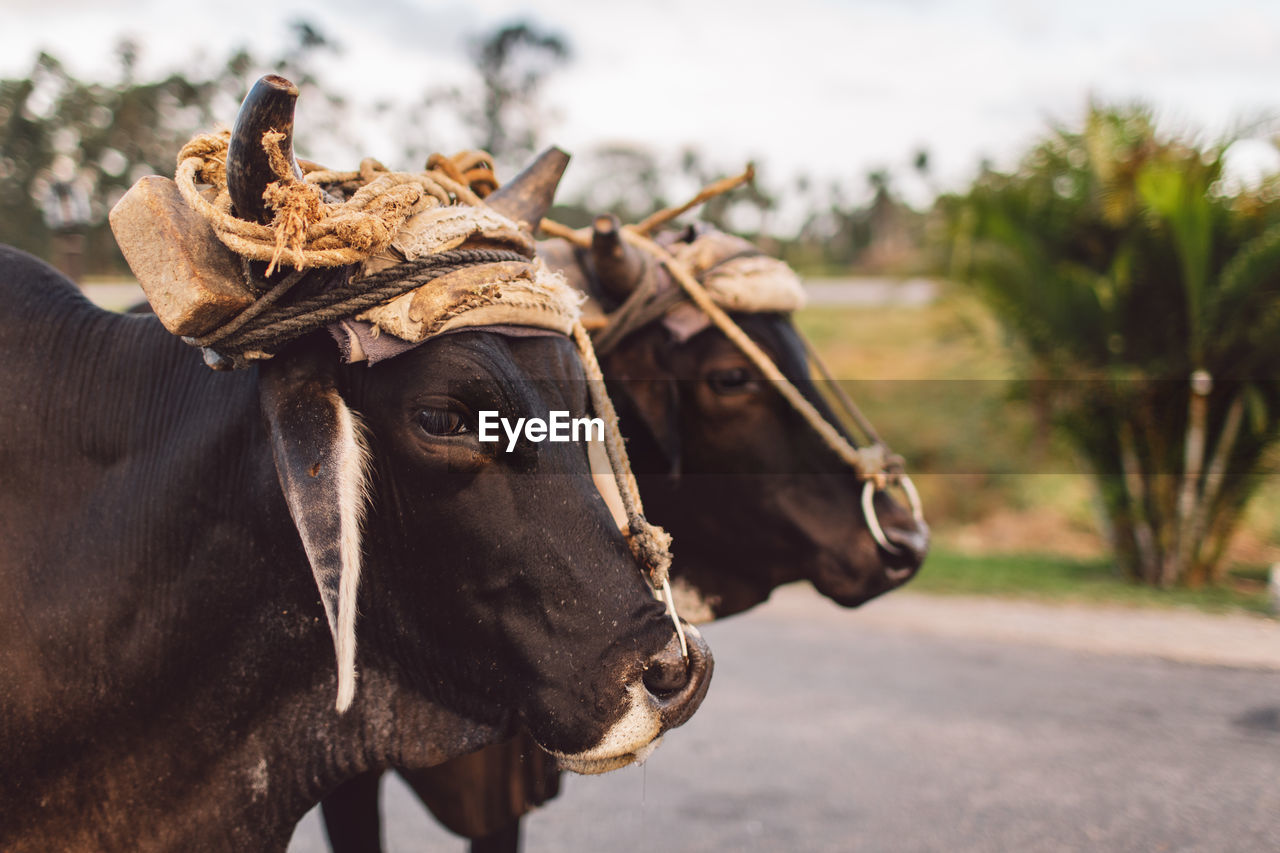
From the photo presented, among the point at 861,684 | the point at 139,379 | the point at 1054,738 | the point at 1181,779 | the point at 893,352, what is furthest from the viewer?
the point at 893,352

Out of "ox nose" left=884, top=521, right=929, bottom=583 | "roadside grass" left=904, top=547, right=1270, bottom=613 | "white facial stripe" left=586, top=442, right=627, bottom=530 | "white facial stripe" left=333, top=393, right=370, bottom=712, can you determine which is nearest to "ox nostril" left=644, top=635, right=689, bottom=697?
"white facial stripe" left=586, top=442, right=627, bottom=530

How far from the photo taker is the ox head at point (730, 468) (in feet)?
9.65

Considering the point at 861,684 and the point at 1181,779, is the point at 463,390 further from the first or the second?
the point at 861,684

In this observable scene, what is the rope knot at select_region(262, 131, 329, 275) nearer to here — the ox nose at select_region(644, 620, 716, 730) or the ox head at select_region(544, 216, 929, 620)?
the ox nose at select_region(644, 620, 716, 730)

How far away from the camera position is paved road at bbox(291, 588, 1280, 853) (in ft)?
13.2

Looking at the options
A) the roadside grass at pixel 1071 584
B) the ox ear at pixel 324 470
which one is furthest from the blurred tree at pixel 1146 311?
the ox ear at pixel 324 470

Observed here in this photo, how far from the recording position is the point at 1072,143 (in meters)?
8.44

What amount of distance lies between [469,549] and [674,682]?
1.23 feet

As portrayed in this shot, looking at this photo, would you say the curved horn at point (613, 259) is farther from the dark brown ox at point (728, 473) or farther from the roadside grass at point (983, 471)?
the roadside grass at point (983, 471)

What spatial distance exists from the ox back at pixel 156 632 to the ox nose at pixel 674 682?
32cm

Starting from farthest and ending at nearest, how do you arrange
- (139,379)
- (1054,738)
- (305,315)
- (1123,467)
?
(1123,467) < (1054,738) < (139,379) < (305,315)

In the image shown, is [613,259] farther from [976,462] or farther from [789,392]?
[976,462]

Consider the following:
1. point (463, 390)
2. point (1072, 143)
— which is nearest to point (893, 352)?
point (1072, 143)

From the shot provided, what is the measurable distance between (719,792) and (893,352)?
609 inches
